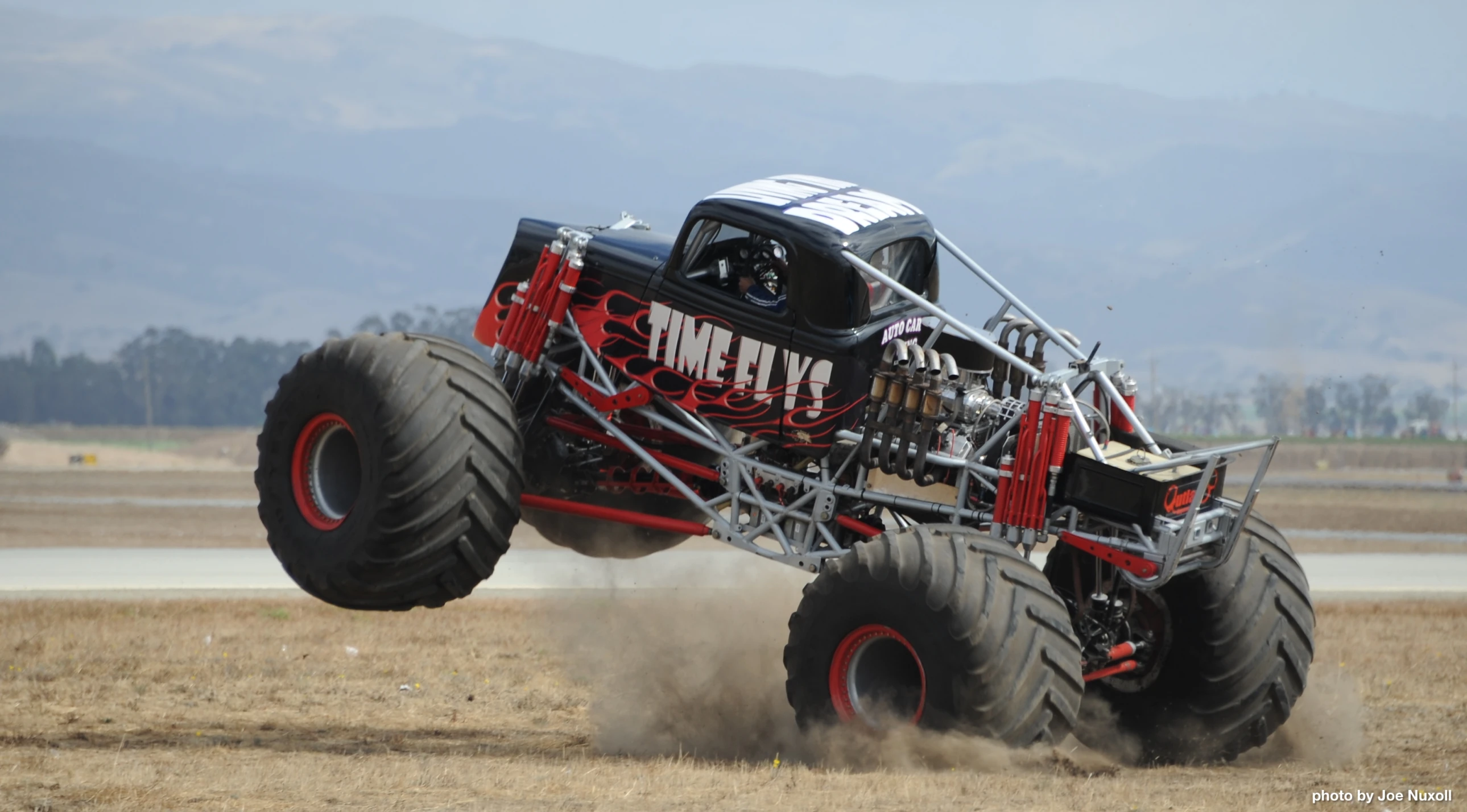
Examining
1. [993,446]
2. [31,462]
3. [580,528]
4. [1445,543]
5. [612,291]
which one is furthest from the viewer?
[31,462]

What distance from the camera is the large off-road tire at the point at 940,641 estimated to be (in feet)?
29.9

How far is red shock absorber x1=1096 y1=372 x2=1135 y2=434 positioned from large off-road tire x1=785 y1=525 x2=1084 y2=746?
1.46 metres

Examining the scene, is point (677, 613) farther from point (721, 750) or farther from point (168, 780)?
point (168, 780)

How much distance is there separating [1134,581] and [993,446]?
1.36 meters

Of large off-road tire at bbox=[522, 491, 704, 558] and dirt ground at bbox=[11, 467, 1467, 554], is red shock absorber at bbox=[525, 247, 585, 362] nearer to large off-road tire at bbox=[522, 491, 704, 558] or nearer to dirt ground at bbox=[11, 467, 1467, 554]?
large off-road tire at bbox=[522, 491, 704, 558]

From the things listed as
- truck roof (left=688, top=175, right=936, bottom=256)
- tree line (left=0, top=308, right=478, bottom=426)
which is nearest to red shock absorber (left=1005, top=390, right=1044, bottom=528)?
truck roof (left=688, top=175, right=936, bottom=256)

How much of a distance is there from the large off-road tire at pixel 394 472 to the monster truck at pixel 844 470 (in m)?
0.02

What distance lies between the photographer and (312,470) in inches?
453

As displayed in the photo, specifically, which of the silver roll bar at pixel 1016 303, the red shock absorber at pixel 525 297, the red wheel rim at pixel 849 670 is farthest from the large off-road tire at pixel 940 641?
the red shock absorber at pixel 525 297

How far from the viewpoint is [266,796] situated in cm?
886

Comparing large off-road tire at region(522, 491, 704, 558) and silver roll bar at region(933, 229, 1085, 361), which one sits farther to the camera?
large off-road tire at region(522, 491, 704, 558)

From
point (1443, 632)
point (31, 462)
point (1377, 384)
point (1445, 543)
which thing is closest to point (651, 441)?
point (1443, 632)

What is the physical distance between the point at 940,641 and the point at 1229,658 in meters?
2.41

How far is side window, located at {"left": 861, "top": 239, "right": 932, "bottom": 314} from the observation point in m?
10.8
